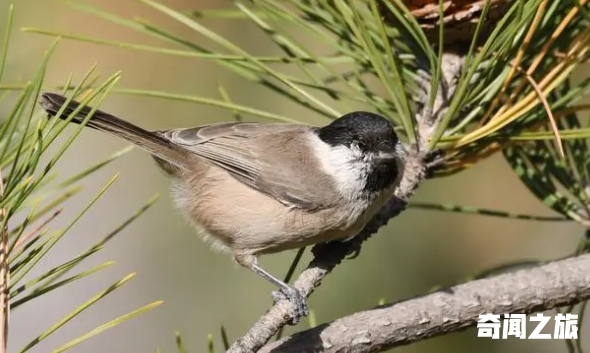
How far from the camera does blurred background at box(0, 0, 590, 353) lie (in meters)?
2.50

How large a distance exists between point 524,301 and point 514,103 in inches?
15.5

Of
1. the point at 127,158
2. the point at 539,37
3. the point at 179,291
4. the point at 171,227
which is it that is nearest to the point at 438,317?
the point at 539,37

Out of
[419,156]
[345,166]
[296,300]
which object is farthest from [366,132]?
[296,300]

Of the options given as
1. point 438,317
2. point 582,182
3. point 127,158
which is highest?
point 127,158

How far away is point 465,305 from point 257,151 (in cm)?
96

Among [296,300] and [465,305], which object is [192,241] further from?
[465,305]

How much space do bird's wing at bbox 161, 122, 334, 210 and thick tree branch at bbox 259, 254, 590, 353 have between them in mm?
765

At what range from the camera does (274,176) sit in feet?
7.48

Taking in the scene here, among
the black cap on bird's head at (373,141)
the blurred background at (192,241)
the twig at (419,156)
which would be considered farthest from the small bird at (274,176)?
the blurred background at (192,241)

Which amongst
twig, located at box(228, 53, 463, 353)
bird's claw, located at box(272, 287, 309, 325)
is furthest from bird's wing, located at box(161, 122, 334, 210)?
bird's claw, located at box(272, 287, 309, 325)

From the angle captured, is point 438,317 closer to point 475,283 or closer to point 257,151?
point 475,283

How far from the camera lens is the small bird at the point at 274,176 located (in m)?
2.02

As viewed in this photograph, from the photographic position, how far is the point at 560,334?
1.74 meters

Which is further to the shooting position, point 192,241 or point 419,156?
point 192,241
